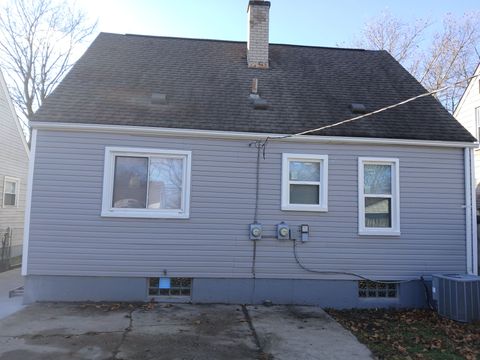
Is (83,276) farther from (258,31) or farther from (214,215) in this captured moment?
(258,31)

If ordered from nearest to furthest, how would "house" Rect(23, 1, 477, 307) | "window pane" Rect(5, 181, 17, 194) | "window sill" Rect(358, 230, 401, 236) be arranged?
"house" Rect(23, 1, 477, 307), "window sill" Rect(358, 230, 401, 236), "window pane" Rect(5, 181, 17, 194)

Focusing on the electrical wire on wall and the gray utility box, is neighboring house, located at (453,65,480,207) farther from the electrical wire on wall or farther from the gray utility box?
the electrical wire on wall

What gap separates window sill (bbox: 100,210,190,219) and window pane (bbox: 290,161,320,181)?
2244 millimetres

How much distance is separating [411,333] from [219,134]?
4706mm

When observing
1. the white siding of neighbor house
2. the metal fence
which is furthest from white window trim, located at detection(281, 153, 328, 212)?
the white siding of neighbor house

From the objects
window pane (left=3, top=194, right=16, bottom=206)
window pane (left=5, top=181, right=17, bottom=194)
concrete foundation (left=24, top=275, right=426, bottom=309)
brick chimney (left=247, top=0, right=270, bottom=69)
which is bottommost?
concrete foundation (left=24, top=275, right=426, bottom=309)

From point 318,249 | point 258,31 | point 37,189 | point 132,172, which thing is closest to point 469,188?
A: point 318,249

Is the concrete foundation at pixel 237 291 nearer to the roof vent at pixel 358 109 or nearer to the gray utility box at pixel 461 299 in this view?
the gray utility box at pixel 461 299

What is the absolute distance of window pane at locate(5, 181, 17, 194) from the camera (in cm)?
1310

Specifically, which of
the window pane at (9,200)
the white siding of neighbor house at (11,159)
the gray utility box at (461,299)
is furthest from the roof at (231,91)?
the window pane at (9,200)

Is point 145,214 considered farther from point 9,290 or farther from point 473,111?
point 473,111

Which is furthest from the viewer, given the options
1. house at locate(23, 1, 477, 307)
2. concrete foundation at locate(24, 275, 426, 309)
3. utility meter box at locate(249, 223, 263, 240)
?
utility meter box at locate(249, 223, 263, 240)

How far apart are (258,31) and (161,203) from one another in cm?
526

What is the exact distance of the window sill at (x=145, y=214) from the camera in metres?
7.63
